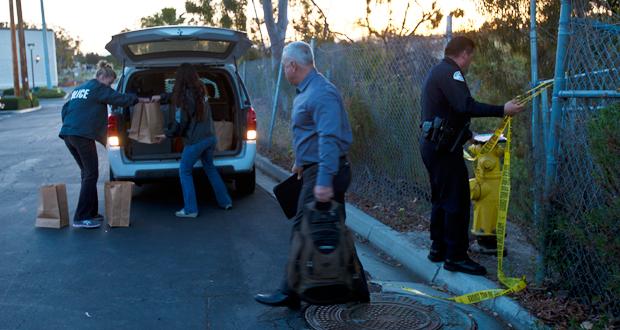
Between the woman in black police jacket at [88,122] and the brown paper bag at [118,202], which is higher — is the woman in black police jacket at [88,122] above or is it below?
above

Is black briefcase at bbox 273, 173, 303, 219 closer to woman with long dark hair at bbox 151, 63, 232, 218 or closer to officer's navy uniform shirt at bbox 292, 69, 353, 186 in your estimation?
officer's navy uniform shirt at bbox 292, 69, 353, 186

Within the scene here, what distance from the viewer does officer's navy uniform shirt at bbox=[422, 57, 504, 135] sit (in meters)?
4.86

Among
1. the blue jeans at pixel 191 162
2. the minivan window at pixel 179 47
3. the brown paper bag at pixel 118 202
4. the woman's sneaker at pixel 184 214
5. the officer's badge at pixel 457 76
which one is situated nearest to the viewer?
the officer's badge at pixel 457 76

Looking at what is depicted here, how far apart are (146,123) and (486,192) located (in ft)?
14.0

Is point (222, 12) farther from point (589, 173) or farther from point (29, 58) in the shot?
point (29, 58)

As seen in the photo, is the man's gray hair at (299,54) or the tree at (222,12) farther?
the tree at (222,12)

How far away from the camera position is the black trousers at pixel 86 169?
285 inches

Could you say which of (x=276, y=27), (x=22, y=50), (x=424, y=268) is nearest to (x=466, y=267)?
(x=424, y=268)

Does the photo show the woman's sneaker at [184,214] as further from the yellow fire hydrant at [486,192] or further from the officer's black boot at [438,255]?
the yellow fire hydrant at [486,192]

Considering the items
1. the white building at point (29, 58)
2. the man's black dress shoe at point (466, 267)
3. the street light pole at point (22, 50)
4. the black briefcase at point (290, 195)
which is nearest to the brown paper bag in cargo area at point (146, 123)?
the black briefcase at point (290, 195)

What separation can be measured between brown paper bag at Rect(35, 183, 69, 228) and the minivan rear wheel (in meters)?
2.24

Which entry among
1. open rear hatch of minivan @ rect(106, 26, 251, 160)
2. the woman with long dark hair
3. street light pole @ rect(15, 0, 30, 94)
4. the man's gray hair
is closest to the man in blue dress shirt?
the man's gray hair

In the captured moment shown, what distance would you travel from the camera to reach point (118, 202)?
741 cm

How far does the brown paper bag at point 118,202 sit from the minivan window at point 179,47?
183 centimetres
